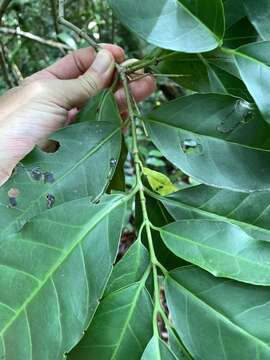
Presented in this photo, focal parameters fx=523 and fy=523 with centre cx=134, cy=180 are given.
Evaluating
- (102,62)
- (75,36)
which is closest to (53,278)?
(102,62)

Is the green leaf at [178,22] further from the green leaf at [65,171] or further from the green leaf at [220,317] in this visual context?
the green leaf at [220,317]

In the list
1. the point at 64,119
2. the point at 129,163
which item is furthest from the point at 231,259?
the point at 129,163

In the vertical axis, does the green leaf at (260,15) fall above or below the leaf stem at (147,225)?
above

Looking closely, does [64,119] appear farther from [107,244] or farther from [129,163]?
[129,163]

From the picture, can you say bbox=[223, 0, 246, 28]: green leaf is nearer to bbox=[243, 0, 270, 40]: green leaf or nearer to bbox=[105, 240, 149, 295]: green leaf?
bbox=[243, 0, 270, 40]: green leaf

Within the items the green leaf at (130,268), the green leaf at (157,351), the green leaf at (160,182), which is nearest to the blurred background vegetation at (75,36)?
the green leaf at (160,182)

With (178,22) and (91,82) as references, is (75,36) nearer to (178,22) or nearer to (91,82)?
(91,82)

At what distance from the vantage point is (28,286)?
611mm

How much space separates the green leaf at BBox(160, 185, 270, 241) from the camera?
0.72 metres

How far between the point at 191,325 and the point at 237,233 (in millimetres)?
126

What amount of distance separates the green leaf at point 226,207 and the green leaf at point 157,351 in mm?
197

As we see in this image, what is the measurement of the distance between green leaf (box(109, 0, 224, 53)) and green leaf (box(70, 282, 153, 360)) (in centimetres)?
36

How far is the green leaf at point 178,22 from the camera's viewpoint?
30.3 inches

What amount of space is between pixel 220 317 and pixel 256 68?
0.36 metres
